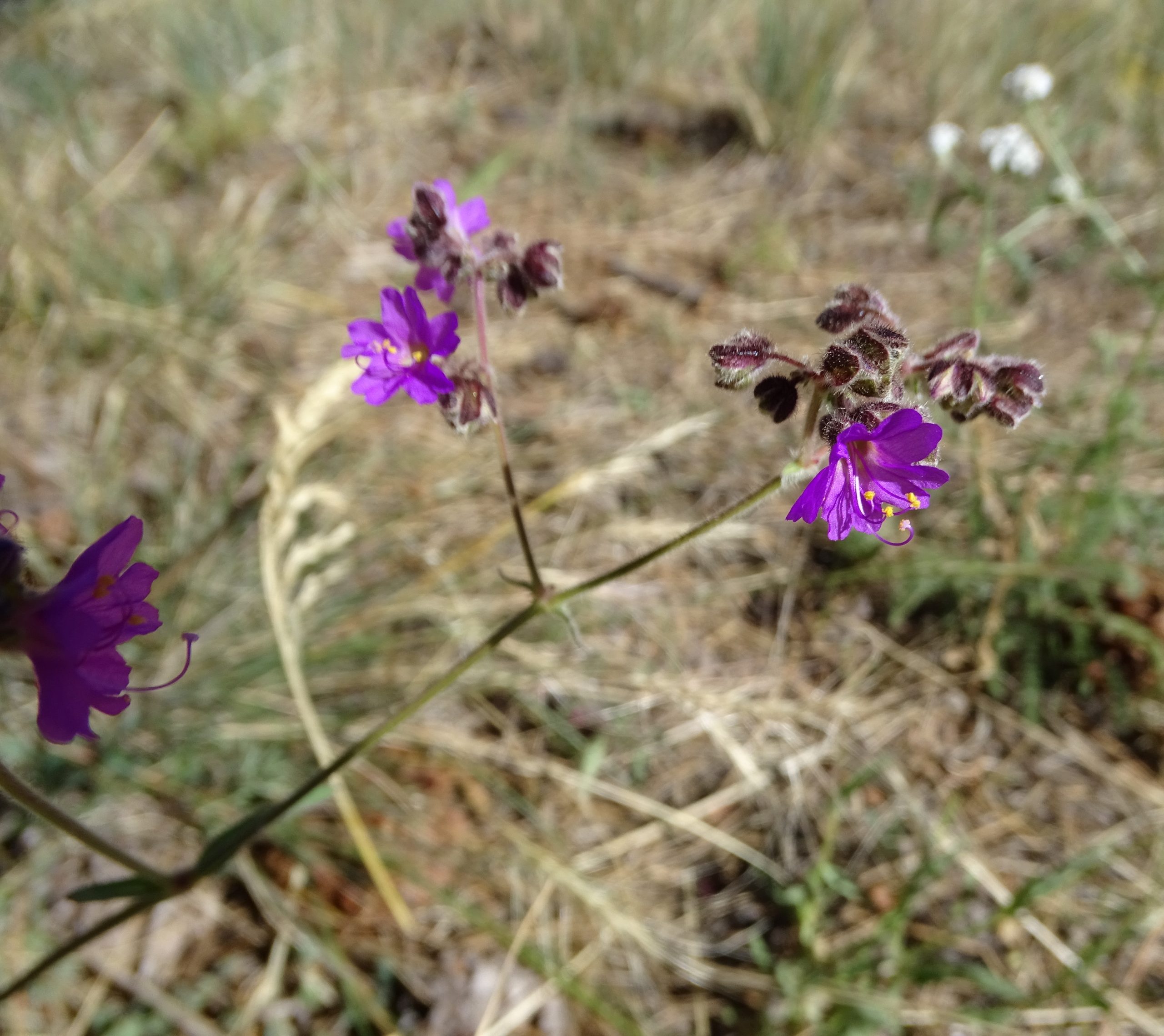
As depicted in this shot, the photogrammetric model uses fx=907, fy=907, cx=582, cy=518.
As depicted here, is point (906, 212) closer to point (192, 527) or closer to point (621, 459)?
point (621, 459)

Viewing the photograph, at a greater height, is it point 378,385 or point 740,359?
point 740,359

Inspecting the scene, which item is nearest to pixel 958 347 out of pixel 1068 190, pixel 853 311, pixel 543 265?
pixel 853 311

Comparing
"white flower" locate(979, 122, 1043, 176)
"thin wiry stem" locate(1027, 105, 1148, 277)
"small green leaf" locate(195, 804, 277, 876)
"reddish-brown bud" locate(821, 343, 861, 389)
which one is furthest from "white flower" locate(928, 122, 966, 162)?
"small green leaf" locate(195, 804, 277, 876)

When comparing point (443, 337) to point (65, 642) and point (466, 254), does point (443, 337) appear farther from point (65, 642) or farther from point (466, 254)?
point (65, 642)

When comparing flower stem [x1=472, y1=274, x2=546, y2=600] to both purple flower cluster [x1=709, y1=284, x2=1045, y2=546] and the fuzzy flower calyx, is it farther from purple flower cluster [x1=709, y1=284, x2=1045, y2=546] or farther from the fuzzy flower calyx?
the fuzzy flower calyx

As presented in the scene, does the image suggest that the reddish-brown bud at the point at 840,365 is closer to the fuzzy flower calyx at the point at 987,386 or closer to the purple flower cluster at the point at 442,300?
the fuzzy flower calyx at the point at 987,386

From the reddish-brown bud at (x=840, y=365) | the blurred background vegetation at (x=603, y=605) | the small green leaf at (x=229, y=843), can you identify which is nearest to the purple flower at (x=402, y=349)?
the reddish-brown bud at (x=840, y=365)
